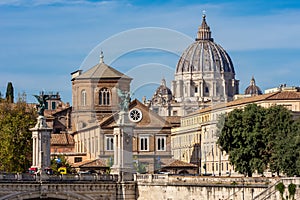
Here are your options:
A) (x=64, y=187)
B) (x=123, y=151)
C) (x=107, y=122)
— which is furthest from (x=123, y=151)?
(x=107, y=122)

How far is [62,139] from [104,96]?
7.55 m

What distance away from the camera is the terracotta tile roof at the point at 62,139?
6078 inches

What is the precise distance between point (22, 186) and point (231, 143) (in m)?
27.8

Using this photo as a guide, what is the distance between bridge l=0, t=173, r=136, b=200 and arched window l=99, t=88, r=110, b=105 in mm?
62130

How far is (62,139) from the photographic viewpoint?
15625 centimetres

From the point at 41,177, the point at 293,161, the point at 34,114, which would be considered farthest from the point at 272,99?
the point at 41,177

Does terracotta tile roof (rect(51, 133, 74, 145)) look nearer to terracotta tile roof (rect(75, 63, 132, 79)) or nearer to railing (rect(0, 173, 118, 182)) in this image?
terracotta tile roof (rect(75, 63, 132, 79))

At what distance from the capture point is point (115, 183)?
311 feet

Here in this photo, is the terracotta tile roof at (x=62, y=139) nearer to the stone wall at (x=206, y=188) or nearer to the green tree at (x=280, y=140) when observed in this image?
the green tree at (x=280, y=140)

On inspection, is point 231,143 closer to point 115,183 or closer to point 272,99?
point 115,183

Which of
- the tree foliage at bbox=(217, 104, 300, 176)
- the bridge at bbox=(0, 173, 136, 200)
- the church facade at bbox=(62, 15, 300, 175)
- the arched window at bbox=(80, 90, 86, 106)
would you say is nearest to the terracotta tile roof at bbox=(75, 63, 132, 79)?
the church facade at bbox=(62, 15, 300, 175)

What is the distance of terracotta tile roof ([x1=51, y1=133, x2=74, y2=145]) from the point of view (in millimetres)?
154375

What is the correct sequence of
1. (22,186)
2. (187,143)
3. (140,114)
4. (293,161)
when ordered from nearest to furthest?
(22,186) < (293,161) < (140,114) < (187,143)

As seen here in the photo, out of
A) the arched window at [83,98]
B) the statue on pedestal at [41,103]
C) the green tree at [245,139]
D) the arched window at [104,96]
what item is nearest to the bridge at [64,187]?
the statue on pedestal at [41,103]
